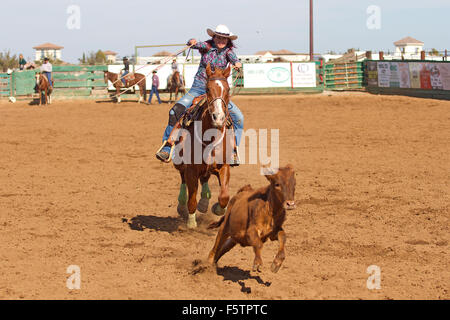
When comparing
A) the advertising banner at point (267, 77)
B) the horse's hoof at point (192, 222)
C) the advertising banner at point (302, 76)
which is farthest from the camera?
the advertising banner at point (302, 76)

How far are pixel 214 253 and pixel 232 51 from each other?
2.98 meters

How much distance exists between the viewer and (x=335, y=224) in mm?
8562

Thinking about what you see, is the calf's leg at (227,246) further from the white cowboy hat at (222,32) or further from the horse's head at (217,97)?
the white cowboy hat at (222,32)

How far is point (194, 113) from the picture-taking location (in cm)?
776

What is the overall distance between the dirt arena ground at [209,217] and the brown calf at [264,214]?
575 mm

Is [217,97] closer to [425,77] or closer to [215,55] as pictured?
[215,55]

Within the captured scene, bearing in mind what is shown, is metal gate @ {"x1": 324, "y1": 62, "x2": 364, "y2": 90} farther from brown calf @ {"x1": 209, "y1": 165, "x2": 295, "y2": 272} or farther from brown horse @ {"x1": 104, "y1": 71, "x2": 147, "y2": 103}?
brown calf @ {"x1": 209, "y1": 165, "x2": 295, "y2": 272}

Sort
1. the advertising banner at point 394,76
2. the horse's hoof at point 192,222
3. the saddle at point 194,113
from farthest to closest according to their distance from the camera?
the advertising banner at point 394,76, the horse's hoof at point 192,222, the saddle at point 194,113

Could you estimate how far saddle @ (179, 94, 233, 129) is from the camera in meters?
7.69

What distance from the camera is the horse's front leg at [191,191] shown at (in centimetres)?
785

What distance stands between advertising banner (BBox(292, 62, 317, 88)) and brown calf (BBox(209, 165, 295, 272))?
2716 cm

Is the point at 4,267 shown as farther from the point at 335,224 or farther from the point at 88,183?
the point at 88,183

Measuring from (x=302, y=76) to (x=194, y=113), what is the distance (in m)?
25.5

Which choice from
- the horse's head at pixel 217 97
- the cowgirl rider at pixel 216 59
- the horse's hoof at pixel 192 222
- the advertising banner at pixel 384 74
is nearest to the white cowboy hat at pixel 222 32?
the cowgirl rider at pixel 216 59
